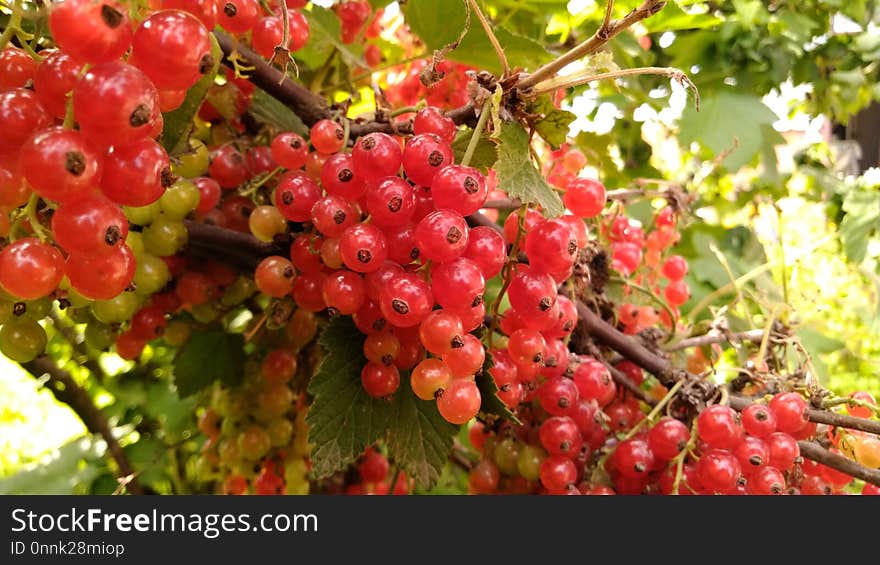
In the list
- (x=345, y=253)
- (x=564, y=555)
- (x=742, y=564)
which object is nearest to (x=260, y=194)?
(x=345, y=253)

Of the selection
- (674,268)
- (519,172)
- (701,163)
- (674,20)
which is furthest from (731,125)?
(519,172)

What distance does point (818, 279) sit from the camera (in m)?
1.89

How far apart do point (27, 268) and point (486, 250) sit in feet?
0.95

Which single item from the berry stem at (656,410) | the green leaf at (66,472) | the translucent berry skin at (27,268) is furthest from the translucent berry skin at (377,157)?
the green leaf at (66,472)

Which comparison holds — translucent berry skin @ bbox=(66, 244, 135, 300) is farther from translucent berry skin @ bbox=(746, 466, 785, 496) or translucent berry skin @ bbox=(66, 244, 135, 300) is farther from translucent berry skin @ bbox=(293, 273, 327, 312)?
translucent berry skin @ bbox=(746, 466, 785, 496)

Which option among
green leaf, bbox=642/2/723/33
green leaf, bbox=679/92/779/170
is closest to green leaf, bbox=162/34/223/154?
green leaf, bbox=642/2/723/33

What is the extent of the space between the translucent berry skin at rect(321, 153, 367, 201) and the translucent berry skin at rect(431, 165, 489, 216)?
0.08 m

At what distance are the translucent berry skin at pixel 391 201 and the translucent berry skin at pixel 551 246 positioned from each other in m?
0.10

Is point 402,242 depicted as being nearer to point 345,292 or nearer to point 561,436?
point 345,292

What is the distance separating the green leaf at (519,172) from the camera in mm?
500

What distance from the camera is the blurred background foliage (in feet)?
2.67

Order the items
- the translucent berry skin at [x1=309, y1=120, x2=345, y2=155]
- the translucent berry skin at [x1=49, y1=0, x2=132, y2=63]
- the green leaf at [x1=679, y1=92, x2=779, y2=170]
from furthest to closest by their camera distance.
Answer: the green leaf at [x1=679, y1=92, x2=779, y2=170], the translucent berry skin at [x1=309, y1=120, x2=345, y2=155], the translucent berry skin at [x1=49, y1=0, x2=132, y2=63]

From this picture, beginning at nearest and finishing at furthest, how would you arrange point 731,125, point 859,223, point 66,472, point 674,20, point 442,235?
point 442,235 < point 674,20 < point 66,472 < point 731,125 < point 859,223

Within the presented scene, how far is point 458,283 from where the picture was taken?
45cm
